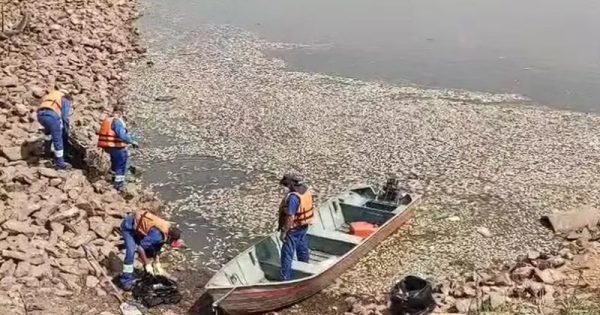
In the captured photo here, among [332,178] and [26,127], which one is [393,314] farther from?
[26,127]

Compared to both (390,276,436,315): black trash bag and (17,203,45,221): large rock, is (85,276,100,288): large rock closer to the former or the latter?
(17,203,45,221): large rock

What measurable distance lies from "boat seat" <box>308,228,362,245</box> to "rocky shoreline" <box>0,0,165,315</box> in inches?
147

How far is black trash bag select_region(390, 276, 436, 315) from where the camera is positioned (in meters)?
12.7

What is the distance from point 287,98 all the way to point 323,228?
920cm

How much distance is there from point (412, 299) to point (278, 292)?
6.89 ft

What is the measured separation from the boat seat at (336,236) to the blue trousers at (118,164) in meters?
4.29

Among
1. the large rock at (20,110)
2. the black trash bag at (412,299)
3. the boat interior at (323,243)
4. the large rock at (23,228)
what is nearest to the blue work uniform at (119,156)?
the large rock at (23,228)

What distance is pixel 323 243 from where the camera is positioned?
15.6 metres

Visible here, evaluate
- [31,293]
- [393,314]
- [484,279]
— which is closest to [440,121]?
[484,279]

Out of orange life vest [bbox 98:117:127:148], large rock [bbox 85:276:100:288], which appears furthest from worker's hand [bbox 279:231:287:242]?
orange life vest [bbox 98:117:127:148]

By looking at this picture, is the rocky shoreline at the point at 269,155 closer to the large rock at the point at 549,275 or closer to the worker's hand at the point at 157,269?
the large rock at the point at 549,275

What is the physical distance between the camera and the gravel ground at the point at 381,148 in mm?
16484

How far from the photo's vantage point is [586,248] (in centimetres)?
1549

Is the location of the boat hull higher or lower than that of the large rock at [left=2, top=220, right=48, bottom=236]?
lower
